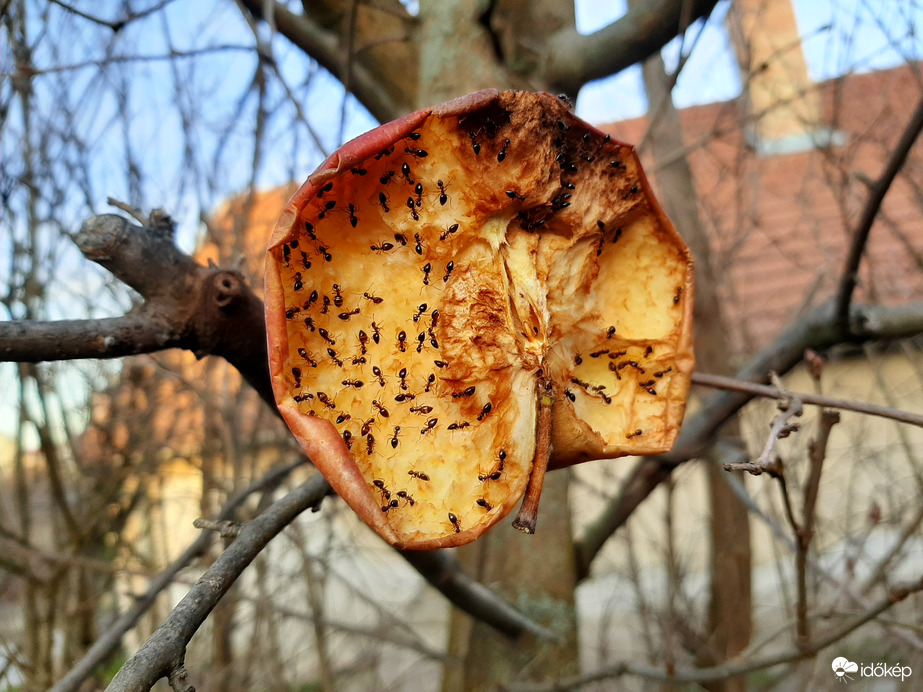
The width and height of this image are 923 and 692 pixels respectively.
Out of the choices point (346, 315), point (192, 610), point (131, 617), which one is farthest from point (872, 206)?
point (131, 617)

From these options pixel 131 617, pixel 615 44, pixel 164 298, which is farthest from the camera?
pixel 615 44

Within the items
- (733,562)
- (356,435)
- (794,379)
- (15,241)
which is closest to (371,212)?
(356,435)

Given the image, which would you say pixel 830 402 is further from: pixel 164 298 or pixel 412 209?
pixel 164 298

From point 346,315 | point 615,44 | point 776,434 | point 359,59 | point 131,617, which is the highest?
point 359,59

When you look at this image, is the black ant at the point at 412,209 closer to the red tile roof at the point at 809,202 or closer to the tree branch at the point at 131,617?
the tree branch at the point at 131,617

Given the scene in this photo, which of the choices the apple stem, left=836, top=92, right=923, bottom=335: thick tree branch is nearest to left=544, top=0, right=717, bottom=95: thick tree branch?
left=836, top=92, right=923, bottom=335: thick tree branch

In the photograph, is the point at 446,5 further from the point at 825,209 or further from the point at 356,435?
the point at 825,209

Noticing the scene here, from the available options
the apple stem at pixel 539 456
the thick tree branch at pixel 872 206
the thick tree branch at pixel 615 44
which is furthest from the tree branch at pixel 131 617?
the thick tree branch at pixel 872 206
